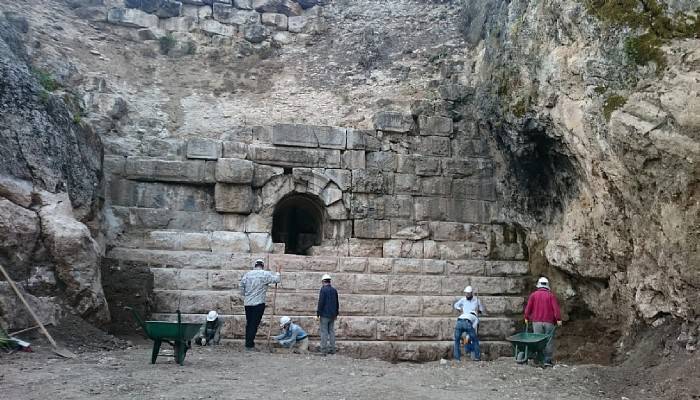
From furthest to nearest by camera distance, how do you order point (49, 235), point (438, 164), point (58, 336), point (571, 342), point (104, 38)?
point (104, 38)
point (438, 164)
point (571, 342)
point (49, 235)
point (58, 336)

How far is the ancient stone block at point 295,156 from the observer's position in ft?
47.6

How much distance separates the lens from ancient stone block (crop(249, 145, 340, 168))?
14500 mm

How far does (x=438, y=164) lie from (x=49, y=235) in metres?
8.58

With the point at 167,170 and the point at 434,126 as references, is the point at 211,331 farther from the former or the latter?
the point at 434,126

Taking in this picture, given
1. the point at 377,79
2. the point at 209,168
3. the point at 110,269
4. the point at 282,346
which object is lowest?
the point at 282,346

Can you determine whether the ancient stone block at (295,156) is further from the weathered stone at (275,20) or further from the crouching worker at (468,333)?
the weathered stone at (275,20)

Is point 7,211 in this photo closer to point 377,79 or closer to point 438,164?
point 438,164

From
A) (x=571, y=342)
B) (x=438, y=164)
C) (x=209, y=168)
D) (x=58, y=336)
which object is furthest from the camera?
(x=438, y=164)

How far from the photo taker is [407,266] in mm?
13852

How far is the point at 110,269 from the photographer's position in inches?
460

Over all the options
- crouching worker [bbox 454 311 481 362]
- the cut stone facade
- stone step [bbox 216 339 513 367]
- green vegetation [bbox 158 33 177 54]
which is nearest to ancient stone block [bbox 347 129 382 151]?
the cut stone facade

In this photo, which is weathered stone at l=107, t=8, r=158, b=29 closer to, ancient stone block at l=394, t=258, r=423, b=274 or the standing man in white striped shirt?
Result: ancient stone block at l=394, t=258, r=423, b=274

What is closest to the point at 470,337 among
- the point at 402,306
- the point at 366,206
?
the point at 402,306

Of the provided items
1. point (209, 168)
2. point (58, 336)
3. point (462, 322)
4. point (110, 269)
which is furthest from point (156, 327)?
point (209, 168)
